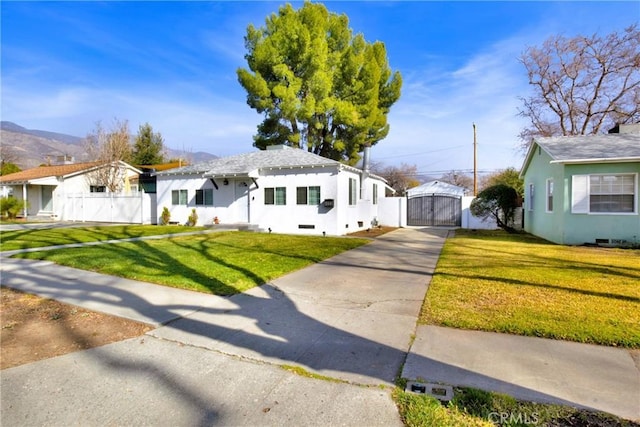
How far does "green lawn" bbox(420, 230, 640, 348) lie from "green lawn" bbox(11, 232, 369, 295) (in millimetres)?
3241

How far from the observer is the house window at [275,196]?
16672 millimetres

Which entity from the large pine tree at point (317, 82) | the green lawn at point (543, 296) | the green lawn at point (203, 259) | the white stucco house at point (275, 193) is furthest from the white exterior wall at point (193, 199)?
the green lawn at point (543, 296)

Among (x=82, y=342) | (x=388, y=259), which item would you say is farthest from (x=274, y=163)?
(x=82, y=342)

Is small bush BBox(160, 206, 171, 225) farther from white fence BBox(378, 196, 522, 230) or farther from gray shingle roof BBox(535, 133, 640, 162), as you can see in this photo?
gray shingle roof BBox(535, 133, 640, 162)

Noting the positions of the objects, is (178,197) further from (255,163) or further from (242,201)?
(255,163)

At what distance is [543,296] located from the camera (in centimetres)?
538

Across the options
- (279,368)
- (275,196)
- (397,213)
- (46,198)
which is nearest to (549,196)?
(397,213)

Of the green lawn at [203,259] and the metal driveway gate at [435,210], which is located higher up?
the metal driveway gate at [435,210]

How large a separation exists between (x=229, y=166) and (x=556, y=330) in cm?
1681

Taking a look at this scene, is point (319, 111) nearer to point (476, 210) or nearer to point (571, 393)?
point (476, 210)

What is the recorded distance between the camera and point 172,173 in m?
19.5

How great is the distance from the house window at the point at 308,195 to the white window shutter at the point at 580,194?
372 inches

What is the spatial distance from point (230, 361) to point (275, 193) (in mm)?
13722

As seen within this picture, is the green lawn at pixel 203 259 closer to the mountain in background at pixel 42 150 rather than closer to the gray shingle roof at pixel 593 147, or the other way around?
the gray shingle roof at pixel 593 147
